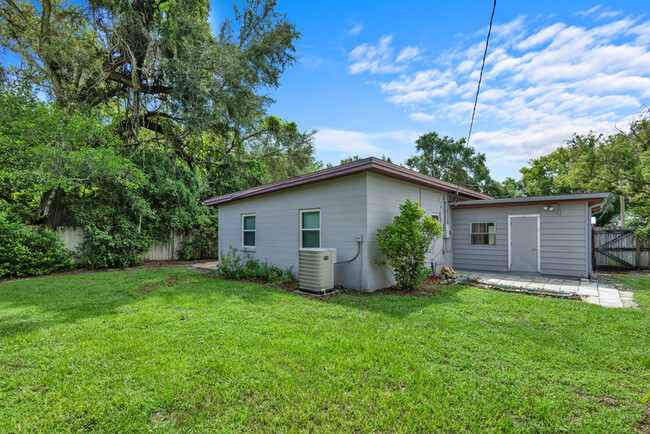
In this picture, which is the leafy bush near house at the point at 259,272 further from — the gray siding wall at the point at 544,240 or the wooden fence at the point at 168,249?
the gray siding wall at the point at 544,240

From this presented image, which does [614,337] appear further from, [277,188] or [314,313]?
[277,188]

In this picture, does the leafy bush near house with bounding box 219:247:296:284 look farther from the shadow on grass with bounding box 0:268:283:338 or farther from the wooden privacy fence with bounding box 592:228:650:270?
the wooden privacy fence with bounding box 592:228:650:270

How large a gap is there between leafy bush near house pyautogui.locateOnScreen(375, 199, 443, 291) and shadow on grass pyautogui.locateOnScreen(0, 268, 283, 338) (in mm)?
2412

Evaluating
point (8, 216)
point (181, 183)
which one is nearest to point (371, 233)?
point (181, 183)

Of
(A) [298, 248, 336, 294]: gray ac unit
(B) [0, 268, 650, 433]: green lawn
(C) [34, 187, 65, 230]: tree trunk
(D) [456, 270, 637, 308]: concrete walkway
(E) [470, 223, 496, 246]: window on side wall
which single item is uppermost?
(C) [34, 187, 65, 230]: tree trunk

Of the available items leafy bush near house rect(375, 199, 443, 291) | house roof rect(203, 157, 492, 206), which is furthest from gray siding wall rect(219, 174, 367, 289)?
leafy bush near house rect(375, 199, 443, 291)

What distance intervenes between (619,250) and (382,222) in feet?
30.7

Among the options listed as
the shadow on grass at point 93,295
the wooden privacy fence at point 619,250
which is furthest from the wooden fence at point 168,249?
the wooden privacy fence at point 619,250

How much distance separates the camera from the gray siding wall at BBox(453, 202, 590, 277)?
23.4 feet

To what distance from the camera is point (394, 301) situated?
4.79 m

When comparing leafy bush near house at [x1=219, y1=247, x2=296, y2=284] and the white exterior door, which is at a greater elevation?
the white exterior door

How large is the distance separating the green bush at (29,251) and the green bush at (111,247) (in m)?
0.53

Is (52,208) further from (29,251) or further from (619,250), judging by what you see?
(619,250)

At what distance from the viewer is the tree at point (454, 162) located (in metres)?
20.7
